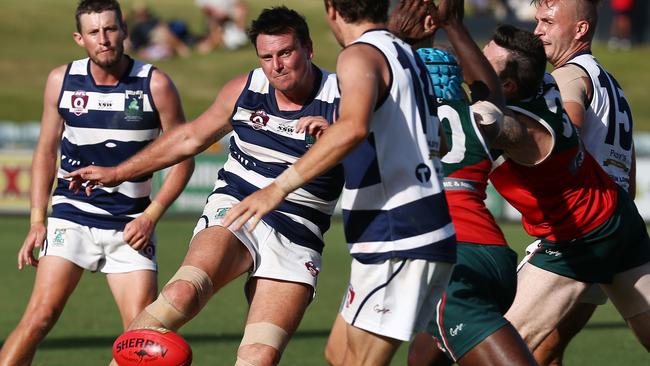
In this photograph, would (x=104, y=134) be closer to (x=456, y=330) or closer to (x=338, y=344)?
(x=338, y=344)

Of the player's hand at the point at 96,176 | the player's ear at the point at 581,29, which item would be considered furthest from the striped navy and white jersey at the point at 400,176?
the player's ear at the point at 581,29

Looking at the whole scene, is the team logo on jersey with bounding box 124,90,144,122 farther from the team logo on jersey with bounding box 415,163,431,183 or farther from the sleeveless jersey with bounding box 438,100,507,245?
the team logo on jersey with bounding box 415,163,431,183

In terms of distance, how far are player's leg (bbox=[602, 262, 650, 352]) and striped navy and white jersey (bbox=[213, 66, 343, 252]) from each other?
5.21ft

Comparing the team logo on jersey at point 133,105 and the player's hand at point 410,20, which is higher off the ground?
the player's hand at point 410,20

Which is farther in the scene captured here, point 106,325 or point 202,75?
point 202,75

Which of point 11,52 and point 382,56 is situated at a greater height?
point 382,56

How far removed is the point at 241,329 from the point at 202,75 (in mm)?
22500

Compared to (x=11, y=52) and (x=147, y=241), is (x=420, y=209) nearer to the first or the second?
(x=147, y=241)

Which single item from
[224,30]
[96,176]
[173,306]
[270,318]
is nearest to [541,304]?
[270,318]

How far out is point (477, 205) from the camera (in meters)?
5.60

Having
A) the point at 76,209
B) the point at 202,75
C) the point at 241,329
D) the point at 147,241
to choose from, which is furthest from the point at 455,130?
the point at 202,75

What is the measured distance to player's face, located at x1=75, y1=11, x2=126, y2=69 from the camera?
6.96 m

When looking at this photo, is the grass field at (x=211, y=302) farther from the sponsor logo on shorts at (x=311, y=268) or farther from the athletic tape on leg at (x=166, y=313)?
the athletic tape on leg at (x=166, y=313)

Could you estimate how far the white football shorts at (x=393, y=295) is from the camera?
4.85 metres
